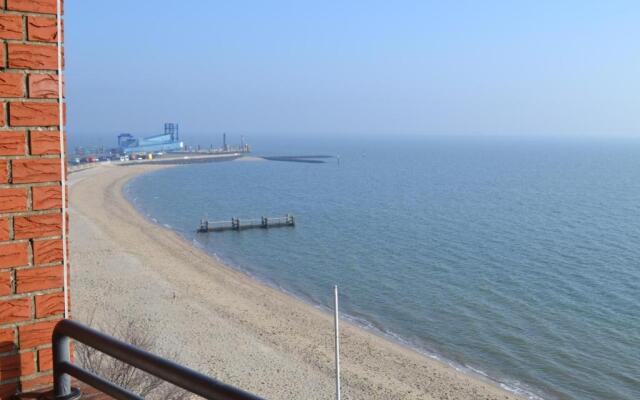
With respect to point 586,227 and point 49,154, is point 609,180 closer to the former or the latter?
point 586,227

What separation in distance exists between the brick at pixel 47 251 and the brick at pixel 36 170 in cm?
26

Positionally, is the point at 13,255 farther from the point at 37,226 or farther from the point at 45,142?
the point at 45,142

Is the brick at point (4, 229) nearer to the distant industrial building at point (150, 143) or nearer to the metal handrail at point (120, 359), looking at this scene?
the metal handrail at point (120, 359)

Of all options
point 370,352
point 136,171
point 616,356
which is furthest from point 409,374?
point 136,171

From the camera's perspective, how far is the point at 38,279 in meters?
2.65

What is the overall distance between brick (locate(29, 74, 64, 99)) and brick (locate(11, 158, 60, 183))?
0.26m

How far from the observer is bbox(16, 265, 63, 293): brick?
2609 mm

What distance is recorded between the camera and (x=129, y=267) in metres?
35.0

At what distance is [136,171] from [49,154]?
112 metres

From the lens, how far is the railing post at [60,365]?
266 cm

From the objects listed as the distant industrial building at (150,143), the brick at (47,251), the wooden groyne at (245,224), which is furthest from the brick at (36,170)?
the distant industrial building at (150,143)

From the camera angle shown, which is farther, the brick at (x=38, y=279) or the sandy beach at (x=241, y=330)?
the sandy beach at (x=241, y=330)

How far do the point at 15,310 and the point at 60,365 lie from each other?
0.29 m

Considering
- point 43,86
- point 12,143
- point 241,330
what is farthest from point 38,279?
point 241,330
